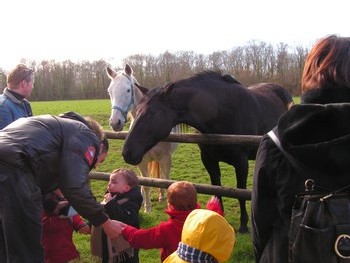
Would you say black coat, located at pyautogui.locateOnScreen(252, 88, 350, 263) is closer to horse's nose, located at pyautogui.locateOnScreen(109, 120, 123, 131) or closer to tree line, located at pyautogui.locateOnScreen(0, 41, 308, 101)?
horse's nose, located at pyautogui.locateOnScreen(109, 120, 123, 131)

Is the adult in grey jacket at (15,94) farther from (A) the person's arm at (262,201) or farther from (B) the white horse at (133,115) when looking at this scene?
(A) the person's arm at (262,201)

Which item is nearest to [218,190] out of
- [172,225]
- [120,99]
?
[172,225]

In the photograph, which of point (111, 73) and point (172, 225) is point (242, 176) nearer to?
point (172, 225)

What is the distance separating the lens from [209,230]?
218cm

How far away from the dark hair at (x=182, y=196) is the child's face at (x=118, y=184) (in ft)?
1.95

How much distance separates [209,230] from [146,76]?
1831 inches

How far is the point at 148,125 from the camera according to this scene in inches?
175

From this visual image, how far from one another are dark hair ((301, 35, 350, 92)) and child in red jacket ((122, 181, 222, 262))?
4.06 feet

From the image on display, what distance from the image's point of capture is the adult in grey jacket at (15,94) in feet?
15.2

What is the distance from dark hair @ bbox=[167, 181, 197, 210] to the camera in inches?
107

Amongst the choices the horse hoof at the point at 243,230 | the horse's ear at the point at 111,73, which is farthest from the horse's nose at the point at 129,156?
the horse's ear at the point at 111,73

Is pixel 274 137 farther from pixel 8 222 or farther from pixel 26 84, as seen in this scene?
pixel 26 84

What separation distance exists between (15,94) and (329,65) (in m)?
3.89

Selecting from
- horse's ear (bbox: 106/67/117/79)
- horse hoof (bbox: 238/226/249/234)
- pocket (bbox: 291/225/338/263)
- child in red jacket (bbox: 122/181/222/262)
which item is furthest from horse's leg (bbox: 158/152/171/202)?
pocket (bbox: 291/225/338/263)
